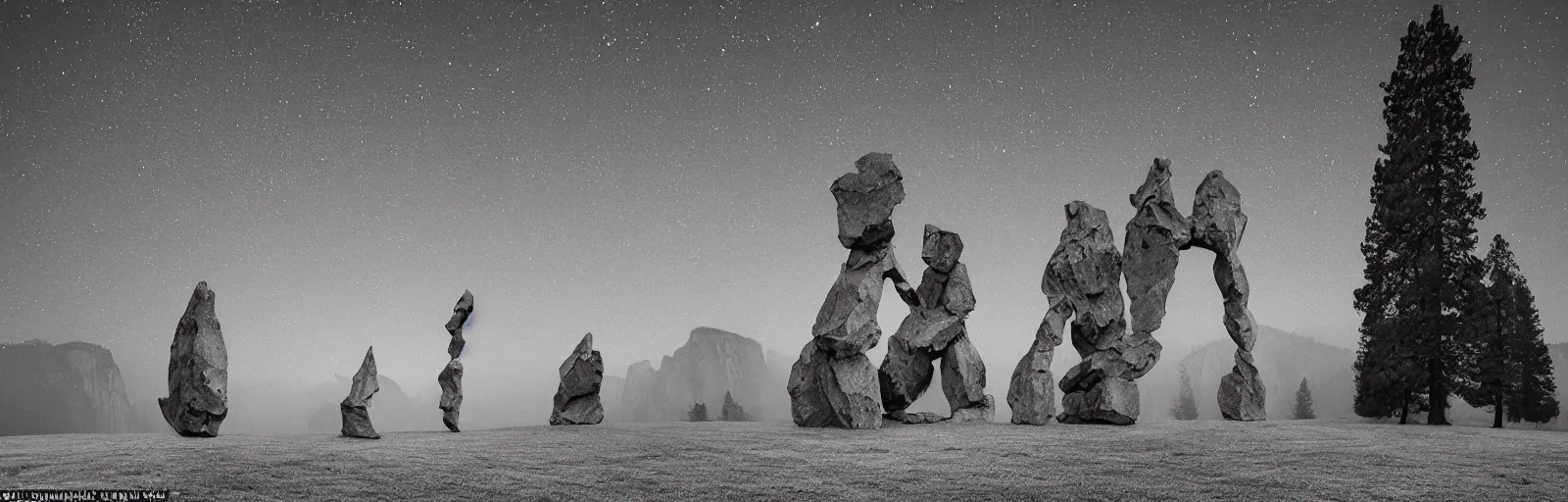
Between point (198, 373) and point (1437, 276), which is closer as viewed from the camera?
point (198, 373)

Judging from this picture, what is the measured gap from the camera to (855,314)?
26641mm

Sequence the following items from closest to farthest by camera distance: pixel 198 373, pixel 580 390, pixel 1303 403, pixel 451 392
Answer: pixel 198 373, pixel 451 392, pixel 580 390, pixel 1303 403

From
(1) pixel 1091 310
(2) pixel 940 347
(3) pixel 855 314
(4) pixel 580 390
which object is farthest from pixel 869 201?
(4) pixel 580 390

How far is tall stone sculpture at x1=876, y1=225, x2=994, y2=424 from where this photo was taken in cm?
2825

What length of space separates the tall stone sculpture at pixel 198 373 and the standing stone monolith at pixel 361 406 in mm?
3077

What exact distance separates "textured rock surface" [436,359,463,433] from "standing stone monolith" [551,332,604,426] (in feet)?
13.8

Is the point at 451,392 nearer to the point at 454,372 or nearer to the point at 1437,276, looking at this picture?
the point at 454,372

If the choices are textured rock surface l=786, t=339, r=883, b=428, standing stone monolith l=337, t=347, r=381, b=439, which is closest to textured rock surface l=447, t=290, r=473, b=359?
standing stone monolith l=337, t=347, r=381, b=439

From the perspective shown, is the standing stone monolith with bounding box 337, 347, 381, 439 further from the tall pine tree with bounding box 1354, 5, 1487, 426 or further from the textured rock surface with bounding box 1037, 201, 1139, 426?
the tall pine tree with bounding box 1354, 5, 1487, 426

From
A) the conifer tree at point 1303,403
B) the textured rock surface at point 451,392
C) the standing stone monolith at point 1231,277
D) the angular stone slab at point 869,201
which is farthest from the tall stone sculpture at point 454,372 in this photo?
the conifer tree at point 1303,403

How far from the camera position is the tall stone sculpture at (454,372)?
25250 millimetres

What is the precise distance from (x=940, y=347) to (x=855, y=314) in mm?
3973

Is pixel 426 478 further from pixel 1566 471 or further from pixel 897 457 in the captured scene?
pixel 1566 471

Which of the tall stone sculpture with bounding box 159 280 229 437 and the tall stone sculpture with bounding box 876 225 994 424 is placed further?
the tall stone sculpture with bounding box 876 225 994 424
